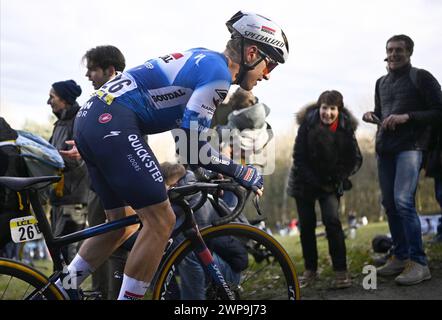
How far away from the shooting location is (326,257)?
25.8 ft

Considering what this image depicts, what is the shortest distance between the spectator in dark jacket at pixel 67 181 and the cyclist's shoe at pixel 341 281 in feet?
9.09

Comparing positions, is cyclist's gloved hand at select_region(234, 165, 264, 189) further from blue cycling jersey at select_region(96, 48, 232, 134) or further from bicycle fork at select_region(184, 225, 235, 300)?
bicycle fork at select_region(184, 225, 235, 300)

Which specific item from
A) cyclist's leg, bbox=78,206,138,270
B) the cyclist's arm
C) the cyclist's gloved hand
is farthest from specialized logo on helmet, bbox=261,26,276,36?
cyclist's leg, bbox=78,206,138,270

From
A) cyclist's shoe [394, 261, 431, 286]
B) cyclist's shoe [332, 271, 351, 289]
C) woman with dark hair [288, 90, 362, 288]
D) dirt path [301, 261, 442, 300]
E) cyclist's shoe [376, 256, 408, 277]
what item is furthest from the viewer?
woman with dark hair [288, 90, 362, 288]

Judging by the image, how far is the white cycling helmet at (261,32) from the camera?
351 cm

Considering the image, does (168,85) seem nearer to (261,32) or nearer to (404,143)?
(261,32)

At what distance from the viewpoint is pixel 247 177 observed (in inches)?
130

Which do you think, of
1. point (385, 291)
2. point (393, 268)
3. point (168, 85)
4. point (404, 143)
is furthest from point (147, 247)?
point (393, 268)

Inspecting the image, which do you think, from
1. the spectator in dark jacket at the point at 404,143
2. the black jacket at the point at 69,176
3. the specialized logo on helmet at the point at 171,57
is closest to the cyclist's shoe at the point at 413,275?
the spectator in dark jacket at the point at 404,143

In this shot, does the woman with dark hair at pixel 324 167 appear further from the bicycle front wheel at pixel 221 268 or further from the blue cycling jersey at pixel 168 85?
the blue cycling jersey at pixel 168 85

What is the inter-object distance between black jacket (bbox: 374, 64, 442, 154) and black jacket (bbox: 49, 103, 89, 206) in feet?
10.3

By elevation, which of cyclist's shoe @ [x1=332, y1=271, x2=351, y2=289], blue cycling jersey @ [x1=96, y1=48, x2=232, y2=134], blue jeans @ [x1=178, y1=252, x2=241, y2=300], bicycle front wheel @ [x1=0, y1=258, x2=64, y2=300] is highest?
Result: blue cycling jersey @ [x1=96, y1=48, x2=232, y2=134]

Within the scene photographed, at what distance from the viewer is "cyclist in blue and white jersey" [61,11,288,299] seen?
3176 millimetres

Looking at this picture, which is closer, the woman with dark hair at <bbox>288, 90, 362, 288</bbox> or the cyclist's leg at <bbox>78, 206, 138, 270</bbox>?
the cyclist's leg at <bbox>78, 206, 138, 270</bbox>
